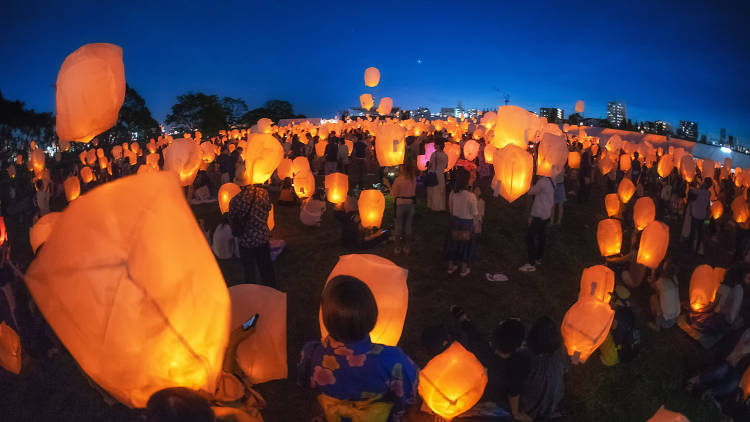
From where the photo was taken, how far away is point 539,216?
5.19m

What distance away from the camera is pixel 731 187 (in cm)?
810

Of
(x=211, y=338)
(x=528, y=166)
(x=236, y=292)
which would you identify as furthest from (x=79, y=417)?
(x=528, y=166)

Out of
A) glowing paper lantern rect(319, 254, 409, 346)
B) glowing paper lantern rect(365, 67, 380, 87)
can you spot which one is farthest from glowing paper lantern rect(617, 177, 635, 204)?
glowing paper lantern rect(365, 67, 380, 87)

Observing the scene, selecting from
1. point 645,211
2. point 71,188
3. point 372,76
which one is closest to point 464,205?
point 645,211

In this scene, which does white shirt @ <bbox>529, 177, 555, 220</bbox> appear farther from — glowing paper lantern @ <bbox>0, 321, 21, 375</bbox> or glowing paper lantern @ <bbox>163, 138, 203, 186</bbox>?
glowing paper lantern @ <bbox>0, 321, 21, 375</bbox>

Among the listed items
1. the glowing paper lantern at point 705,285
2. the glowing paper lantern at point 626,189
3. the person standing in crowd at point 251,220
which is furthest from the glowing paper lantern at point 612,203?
the person standing in crowd at point 251,220

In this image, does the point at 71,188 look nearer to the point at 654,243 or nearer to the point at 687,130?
the point at 654,243

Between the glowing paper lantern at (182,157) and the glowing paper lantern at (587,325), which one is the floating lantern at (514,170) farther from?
the glowing paper lantern at (182,157)

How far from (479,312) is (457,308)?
1.51ft

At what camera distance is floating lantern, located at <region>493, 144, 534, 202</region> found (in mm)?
4785

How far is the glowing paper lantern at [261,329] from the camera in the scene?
7.57 ft

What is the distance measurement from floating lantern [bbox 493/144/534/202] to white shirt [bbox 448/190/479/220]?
44 cm

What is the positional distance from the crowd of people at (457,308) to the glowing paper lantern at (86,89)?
141 cm

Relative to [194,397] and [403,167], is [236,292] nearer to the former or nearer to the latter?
[194,397]
